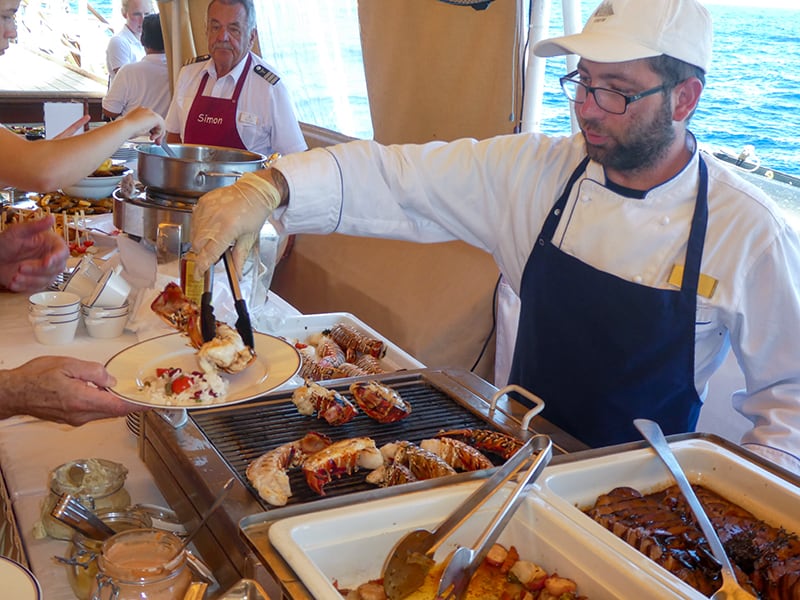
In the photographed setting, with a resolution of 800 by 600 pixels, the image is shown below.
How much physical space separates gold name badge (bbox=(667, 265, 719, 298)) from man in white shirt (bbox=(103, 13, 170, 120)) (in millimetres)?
5188

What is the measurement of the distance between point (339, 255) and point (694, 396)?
2414mm

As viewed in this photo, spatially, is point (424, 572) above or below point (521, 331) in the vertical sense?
above

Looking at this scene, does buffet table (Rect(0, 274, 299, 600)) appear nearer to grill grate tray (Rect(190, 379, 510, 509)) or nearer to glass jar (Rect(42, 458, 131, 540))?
glass jar (Rect(42, 458, 131, 540))

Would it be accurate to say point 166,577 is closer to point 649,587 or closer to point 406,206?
point 649,587

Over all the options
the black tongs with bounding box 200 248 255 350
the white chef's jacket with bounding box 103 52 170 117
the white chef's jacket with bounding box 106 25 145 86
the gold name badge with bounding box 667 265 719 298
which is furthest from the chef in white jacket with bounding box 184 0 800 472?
the white chef's jacket with bounding box 106 25 145 86

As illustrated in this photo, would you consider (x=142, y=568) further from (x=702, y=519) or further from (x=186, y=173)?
(x=186, y=173)

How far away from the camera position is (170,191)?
6.82 ft

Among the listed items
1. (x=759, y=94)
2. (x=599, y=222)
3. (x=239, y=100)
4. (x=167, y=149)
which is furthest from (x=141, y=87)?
(x=599, y=222)

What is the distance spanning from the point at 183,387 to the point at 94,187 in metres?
2.14

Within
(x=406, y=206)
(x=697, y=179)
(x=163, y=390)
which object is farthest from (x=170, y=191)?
(x=697, y=179)

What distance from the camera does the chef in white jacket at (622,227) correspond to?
1584 millimetres

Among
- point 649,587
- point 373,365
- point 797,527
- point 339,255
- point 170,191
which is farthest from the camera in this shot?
point 339,255

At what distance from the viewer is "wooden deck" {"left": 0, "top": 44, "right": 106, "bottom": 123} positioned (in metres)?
7.40

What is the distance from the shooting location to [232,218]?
5.12 ft
